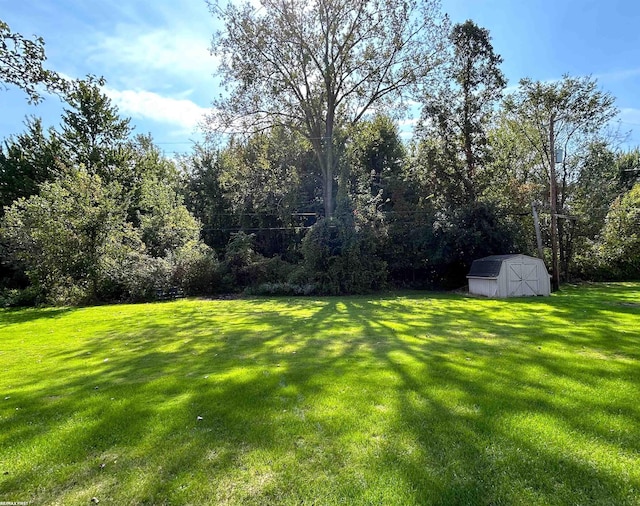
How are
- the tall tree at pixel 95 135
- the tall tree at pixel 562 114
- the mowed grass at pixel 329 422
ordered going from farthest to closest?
1. the tall tree at pixel 95 135
2. the tall tree at pixel 562 114
3. the mowed grass at pixel 329 422

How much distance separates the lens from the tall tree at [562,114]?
19734 mm

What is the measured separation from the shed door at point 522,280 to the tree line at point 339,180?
6.75 feet

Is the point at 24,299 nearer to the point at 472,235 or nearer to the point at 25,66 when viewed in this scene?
the point at 25,66

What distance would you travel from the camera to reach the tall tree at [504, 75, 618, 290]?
19734mm

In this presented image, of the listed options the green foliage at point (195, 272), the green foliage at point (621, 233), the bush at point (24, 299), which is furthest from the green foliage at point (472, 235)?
the bush at point (24, 299)

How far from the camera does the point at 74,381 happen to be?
4539 mm

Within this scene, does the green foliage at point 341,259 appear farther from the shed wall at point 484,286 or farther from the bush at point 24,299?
the bush at point 24,299

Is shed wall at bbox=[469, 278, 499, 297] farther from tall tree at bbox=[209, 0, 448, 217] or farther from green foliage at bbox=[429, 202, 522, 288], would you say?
tall tree at bbox=[209, 0, 448, 217]

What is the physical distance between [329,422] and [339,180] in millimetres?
20370

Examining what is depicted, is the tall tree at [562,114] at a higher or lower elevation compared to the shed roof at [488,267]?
higher

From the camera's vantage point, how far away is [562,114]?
67.8 feet

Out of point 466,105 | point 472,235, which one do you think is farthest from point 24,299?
point 466,105

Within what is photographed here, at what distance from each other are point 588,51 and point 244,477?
19746 millimetres

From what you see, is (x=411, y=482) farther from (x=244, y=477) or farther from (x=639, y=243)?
(x=639, y=243)
